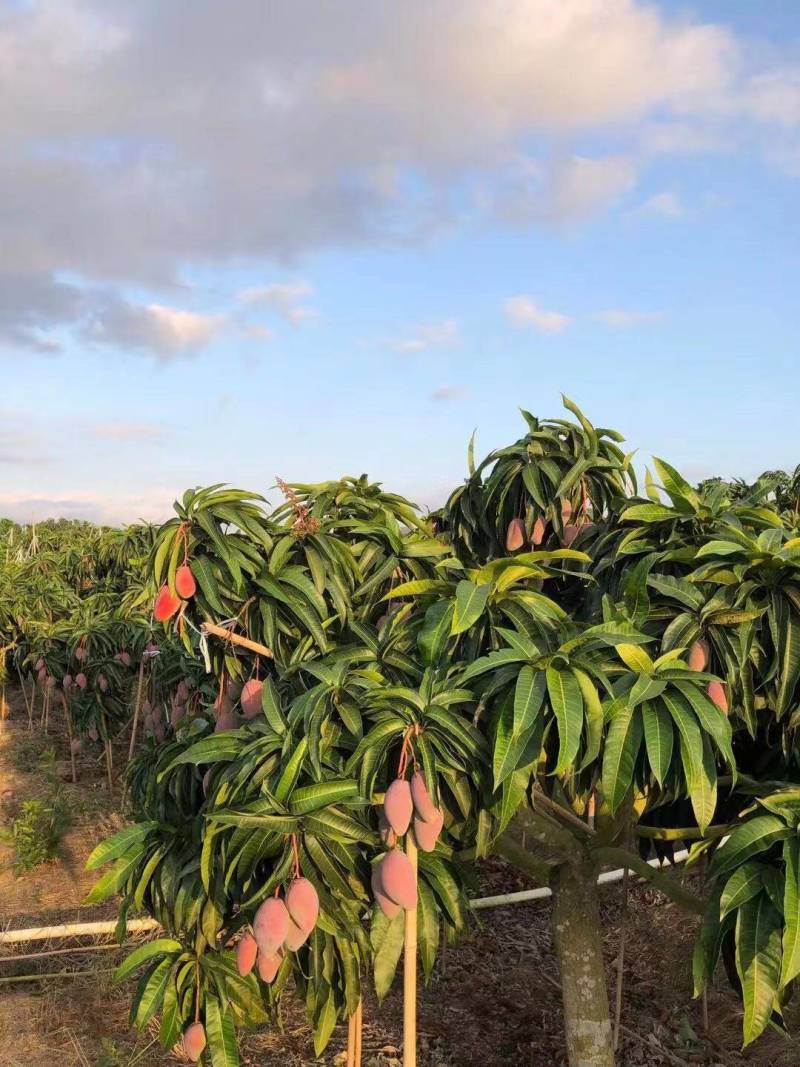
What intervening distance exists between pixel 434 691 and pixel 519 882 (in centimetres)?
430

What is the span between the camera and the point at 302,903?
1505 mm

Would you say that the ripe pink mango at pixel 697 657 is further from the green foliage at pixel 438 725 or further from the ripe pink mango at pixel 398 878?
the ripe pink mango at pixel 398 878

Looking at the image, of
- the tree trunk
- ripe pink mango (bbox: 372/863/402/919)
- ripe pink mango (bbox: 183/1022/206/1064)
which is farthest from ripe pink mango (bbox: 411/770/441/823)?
the tree trunk

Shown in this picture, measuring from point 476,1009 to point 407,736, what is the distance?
2987 millimetres

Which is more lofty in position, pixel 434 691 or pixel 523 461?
pixel 523 461

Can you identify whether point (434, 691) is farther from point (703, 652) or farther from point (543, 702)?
point (703, 652)

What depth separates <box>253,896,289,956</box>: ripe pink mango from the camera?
1481 mm

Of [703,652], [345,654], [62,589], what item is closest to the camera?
[703,652]

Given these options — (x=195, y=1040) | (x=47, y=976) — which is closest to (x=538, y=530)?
(x=195, y=1040)

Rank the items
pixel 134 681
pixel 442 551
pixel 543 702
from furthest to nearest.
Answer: pixel 134 681, pixel 442 551, pixel 543 702

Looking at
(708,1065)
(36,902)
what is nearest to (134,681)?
(36,902)

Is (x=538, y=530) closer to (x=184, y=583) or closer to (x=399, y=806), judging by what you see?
(x=184, y=583)

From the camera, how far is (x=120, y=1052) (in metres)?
3.45

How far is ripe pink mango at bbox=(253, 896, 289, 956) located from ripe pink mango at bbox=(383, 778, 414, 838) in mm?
254
